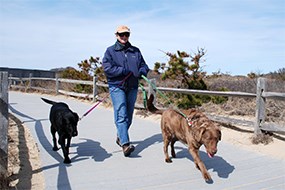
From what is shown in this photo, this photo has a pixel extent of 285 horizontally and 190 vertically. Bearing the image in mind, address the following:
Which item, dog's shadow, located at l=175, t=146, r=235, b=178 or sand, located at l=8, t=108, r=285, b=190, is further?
dog's shadow, located at l=175, t=146, r=235, b=178

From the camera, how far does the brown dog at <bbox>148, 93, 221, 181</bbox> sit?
386 cm

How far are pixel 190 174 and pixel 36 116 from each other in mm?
5922

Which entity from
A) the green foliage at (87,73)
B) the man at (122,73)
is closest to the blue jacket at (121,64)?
the man at (122,73)

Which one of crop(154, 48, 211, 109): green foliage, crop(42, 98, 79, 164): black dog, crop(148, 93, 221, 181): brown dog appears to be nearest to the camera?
crop(148, 93, 221, 181): brown dog

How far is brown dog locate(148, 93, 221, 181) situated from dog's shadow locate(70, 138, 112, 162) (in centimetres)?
107

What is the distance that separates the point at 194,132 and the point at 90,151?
6.88ft

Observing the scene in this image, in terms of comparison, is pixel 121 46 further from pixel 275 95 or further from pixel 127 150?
pixel 275 95

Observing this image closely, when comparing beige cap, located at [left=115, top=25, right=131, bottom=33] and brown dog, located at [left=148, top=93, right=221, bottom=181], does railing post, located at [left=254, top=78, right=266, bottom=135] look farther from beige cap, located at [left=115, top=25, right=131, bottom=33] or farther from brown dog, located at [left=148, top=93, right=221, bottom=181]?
beige cap, located at [left=115, top=25, right=131, bottom=33]

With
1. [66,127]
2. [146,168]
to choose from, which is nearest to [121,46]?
[66,127]

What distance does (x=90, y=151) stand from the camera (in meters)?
5.43

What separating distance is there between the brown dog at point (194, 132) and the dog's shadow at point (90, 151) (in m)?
1.07

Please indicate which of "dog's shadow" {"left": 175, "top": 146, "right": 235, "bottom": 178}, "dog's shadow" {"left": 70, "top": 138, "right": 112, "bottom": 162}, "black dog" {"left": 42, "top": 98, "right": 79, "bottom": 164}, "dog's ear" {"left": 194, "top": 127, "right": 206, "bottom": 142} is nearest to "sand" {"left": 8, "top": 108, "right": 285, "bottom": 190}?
"black dog" {"left": 42, "top": 98, "right": 79, "bottom": 164}

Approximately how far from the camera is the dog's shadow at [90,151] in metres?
5.01

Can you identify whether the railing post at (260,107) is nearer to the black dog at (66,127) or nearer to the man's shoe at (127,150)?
the man's shoe at (127,150)
